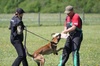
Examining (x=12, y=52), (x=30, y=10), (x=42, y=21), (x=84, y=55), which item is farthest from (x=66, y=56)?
(x=30, y=10)

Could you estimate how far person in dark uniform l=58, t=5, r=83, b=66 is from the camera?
29.8ft

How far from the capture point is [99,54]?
13703 mm

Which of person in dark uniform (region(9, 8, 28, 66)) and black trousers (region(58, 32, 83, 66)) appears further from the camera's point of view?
black trousers (region(58, 32, 83, 66))

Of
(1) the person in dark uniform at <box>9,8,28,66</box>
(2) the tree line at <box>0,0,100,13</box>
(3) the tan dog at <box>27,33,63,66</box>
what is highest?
(1) the person in dark uniform at <box>9,8,28,66</box>

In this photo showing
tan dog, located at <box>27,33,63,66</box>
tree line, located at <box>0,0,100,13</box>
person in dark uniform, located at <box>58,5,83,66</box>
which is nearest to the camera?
person in dark uniform, located at <box>58,5,83,66</box>

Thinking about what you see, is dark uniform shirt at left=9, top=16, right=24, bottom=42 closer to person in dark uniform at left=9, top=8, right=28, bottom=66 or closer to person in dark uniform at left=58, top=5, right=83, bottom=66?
person in dark uniform at left=9, top=8, right=28, bottom=66

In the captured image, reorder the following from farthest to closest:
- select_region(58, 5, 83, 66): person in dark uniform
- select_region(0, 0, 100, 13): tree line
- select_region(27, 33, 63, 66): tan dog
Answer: select_region(0, 0, 100, 13): tree line, select_region(27, 33, 63, 66): tan dog, select_region(58, 5, 83, 66): person in dark uniform

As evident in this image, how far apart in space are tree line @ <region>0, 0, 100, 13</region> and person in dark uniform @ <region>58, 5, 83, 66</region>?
48.5m

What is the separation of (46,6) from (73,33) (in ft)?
167

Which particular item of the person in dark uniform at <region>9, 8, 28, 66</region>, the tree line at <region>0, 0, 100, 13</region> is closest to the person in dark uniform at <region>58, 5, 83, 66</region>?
the person in dark uniform at <region>9, 8, 28, 66</region>

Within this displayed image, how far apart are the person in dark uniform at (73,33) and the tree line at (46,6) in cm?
4853

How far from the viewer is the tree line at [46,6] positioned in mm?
58688

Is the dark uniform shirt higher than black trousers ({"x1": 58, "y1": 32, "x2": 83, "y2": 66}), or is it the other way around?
the dark uniform shirt

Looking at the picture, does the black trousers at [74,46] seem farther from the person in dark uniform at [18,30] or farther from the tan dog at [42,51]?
the person in dark uniform at [18,30]
